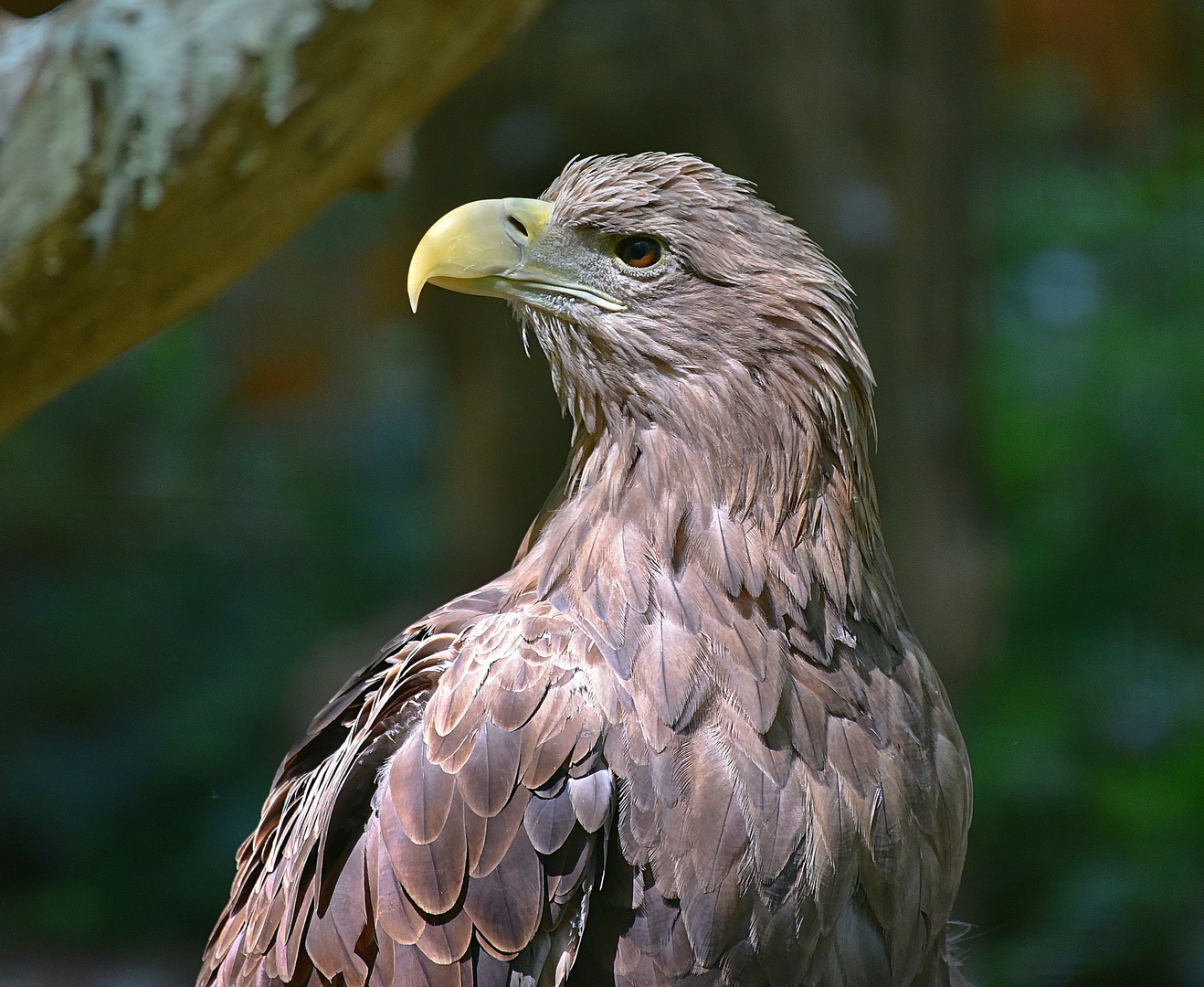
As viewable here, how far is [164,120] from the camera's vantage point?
2305mm

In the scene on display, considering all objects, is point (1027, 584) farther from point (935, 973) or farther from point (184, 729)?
point (935, 973)

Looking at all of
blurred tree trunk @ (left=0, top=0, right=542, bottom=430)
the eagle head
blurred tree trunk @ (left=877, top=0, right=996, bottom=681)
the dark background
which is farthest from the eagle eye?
blurred tree trunk @ (left=877, top=0, right=996, bottom=681)

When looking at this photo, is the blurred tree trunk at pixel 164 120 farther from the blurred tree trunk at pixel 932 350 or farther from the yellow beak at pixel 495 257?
the blurred tree trunk at pixel 932 350

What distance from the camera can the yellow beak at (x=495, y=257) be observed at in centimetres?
228

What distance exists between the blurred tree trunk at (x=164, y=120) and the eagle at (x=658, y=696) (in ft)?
1.05

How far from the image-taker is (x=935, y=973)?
2.47 metres

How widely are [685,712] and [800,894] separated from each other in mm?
328

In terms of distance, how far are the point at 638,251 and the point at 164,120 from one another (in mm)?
826

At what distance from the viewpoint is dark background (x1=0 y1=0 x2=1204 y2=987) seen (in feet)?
16.1

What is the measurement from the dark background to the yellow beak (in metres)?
2.49

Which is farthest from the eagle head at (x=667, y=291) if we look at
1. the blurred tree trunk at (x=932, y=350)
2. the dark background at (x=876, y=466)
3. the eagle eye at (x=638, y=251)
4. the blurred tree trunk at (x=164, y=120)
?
the blurred tree trunk at (x=932, y=350)

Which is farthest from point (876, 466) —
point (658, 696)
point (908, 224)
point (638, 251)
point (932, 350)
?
point (658, 696)

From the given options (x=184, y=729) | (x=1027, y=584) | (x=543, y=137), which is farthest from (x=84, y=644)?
(x=1027, y=584)

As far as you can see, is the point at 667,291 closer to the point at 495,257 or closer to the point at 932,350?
the point at 495,257
